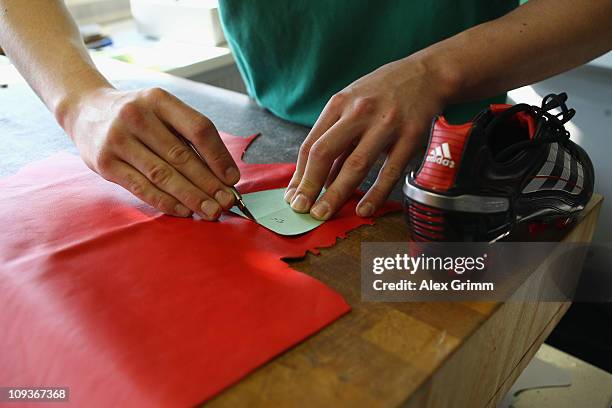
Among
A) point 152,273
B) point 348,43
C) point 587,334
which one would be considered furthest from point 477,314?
point 587,334

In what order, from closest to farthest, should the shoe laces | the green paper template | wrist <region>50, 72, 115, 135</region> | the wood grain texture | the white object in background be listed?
1. the wood grain texture
2. the shoe laces
3. the green paper template
4. wrist <region>50, 72, 115, 135</region>
5. the white object in background

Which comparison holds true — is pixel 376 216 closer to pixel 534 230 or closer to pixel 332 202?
pixel 332 202

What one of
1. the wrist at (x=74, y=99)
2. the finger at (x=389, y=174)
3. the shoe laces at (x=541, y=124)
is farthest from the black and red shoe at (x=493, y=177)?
the wrist at (x=74, y=99)

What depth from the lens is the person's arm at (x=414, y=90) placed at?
2.06 feet

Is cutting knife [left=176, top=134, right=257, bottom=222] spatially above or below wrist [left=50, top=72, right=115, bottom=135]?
below

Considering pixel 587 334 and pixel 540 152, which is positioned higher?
pixel 540 152

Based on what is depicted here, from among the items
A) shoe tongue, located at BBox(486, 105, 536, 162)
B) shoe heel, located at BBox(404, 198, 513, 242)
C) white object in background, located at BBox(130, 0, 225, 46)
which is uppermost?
shoe tongue, located at BBox(486, 105, 536, 162)

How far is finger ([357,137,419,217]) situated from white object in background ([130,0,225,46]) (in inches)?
45.2

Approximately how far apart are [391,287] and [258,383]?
0.54 feet

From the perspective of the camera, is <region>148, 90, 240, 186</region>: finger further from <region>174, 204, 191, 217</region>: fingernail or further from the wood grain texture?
the wood grain texture

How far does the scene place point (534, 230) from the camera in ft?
1.94

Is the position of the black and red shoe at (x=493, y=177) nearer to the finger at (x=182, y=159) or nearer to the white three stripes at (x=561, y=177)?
the white three stripes at (x=561, y=177)

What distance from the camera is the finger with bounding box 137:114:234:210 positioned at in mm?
655

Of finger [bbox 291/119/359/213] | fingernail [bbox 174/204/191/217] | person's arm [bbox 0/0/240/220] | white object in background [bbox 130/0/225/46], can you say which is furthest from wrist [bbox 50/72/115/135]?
white object in background [bbox 130/0/225/46]
